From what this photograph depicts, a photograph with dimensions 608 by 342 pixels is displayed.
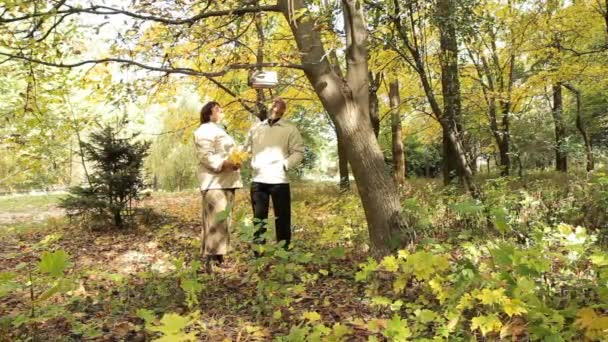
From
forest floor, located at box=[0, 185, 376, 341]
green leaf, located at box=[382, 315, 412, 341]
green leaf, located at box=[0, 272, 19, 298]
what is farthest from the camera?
forest floor, located at box=[0, 185, 376, 341]

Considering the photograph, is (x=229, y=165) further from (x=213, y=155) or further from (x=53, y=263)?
(x=53, y=263)

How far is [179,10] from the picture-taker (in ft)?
16.6

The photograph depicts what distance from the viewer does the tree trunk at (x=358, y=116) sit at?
3.95 meters

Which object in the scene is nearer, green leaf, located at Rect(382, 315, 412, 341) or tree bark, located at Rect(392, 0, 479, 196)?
green leaf, located at Rect(382, 315, 412, 341)

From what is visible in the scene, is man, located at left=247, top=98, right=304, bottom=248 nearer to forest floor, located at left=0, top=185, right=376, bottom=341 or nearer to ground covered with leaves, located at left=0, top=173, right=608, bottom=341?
forest floor, located at left=0, top=185, right=376, bottom=341

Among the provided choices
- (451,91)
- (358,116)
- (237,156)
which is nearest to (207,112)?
(237,156)

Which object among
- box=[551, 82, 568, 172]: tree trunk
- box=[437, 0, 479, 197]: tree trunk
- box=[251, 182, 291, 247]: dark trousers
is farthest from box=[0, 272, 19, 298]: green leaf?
box=[551, 82, 568, 172]: tree trunk

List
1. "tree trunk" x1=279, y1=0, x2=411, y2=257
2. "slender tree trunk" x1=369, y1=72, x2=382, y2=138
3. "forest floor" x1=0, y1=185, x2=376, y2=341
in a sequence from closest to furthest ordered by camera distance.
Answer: "forest floor" x1=0, y1=185, x2=376, y2=341, "tree trunk" x1=279, y1=0, x2=411, y2=257, "slender tree trunk" x1=369, y1=72, x2=382, y2=138

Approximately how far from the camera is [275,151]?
4.42 meters

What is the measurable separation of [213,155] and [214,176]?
233 mm

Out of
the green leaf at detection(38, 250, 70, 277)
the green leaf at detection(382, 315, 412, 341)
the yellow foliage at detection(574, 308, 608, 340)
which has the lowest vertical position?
the green leaf at detection(382, 315, 412, 341)

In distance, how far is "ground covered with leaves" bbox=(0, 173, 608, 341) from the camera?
7.85 feet

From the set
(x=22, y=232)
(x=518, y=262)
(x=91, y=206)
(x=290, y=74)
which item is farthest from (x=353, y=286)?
(x=22, y=232)

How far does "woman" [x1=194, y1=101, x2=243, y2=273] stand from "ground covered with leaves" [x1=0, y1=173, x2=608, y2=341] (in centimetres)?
32
